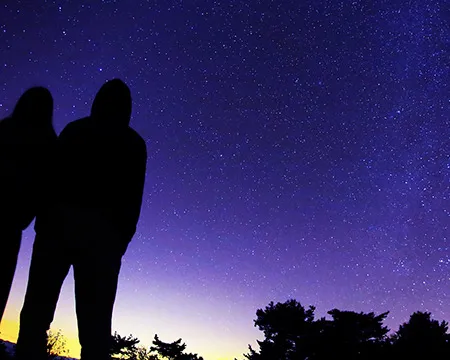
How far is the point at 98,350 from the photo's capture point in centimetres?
166

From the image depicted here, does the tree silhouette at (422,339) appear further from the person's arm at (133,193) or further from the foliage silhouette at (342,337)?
the person's arm at (133,193)

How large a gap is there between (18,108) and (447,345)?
1997 centimetres

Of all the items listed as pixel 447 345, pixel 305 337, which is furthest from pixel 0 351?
pixel 447 345

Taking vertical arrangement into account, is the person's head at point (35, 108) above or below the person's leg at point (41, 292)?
above

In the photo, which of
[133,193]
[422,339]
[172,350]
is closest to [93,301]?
[133,193]

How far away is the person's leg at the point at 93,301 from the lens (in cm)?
167

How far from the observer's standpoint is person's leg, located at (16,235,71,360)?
1644 mm

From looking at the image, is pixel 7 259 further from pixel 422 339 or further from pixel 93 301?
pixel 422 339

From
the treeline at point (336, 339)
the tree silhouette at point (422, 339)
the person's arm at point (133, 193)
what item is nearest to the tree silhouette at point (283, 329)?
the treeline at point (336, 339)

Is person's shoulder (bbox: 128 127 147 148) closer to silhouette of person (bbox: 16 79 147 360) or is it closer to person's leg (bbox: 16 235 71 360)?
silhouette of person (bbox: 16 79 147 360)

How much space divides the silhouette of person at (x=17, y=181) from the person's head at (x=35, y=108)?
0.05 metres

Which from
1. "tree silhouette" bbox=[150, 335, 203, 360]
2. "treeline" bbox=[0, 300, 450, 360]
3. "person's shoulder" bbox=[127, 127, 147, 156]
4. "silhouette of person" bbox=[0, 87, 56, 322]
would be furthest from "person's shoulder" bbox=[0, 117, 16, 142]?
"tree silhouette" bbox=[150, 335, 203, 360]

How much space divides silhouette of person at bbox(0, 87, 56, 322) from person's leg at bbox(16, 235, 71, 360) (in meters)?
0.33

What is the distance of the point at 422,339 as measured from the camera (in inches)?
645
